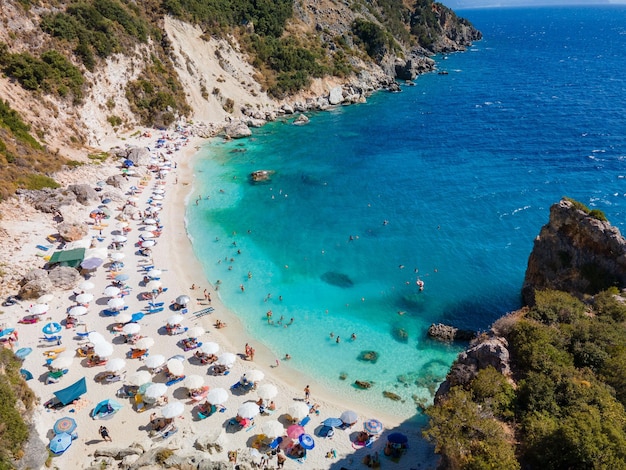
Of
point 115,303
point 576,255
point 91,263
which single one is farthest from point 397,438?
point 91,263

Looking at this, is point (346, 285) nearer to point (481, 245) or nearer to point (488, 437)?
point (481, 245)

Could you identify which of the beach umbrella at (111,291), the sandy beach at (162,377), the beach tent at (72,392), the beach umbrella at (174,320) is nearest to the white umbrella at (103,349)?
the sandy beach at (162,377)

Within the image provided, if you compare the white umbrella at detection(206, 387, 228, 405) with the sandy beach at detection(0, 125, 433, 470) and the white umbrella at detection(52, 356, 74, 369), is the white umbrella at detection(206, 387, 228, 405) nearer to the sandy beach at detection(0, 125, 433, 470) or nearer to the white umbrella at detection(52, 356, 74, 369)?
the sandy beach at detection(0, 125, 433, 470)

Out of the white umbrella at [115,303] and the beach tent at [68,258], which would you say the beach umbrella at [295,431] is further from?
the beach tent at [68,258]

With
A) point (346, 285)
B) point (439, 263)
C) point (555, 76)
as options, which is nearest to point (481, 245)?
point (439, 263)

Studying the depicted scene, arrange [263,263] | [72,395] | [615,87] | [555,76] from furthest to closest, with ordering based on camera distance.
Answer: [555,76] → [615,87] → [263,263] → [72,395]
